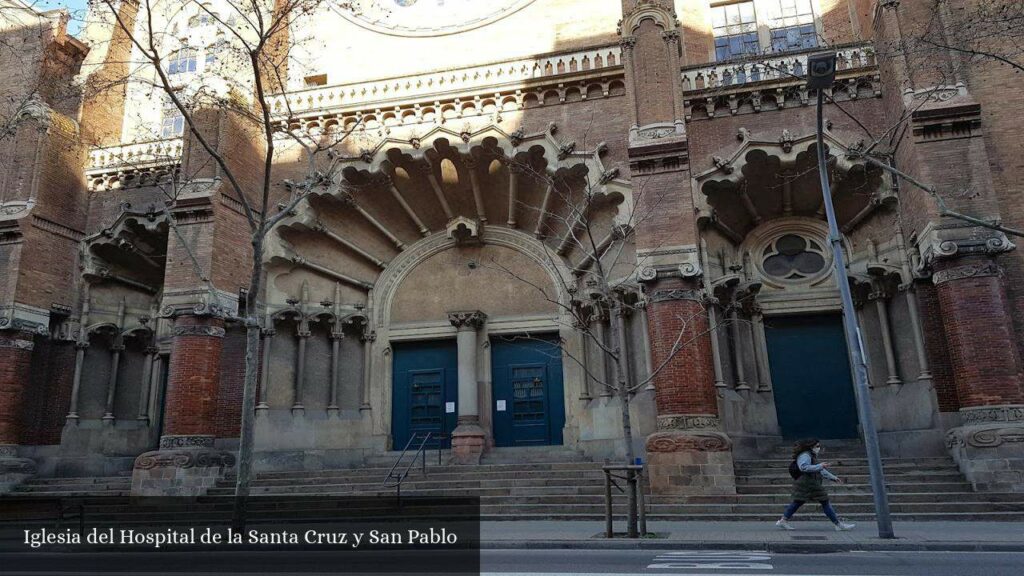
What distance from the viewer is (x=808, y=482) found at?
33.4 ft

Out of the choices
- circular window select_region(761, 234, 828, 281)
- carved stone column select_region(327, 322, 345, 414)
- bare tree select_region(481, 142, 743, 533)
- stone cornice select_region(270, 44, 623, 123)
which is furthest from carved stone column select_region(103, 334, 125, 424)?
circular window select_region(761, 234, 828, 281)

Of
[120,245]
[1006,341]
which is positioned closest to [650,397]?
[1006,341]

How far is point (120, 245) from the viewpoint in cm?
1908

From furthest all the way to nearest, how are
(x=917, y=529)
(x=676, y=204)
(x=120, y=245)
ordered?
1. (x=120, y=245)
2. (x=676, y=204)
3. (x=917, y=529)

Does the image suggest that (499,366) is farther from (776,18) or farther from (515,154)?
(776,18)

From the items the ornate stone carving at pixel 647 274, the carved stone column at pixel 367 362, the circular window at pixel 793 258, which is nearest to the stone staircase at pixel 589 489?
the carved stone column at pixel 367 362

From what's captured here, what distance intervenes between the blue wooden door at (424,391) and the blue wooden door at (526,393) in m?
1.22

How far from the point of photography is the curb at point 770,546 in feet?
28.7

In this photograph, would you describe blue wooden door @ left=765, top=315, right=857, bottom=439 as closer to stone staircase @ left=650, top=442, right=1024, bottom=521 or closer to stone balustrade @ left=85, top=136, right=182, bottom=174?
stone staircase @ left=650, top=442, right=1024, bottom=521

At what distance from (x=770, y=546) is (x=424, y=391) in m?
11.9

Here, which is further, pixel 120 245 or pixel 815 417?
pixel 120 245

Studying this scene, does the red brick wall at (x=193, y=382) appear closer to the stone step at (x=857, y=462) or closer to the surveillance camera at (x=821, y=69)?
the stone step at (x=857, y=462)

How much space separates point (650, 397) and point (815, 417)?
436 centimetres

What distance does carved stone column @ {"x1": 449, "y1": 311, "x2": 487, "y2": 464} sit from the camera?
17531 millimetres
